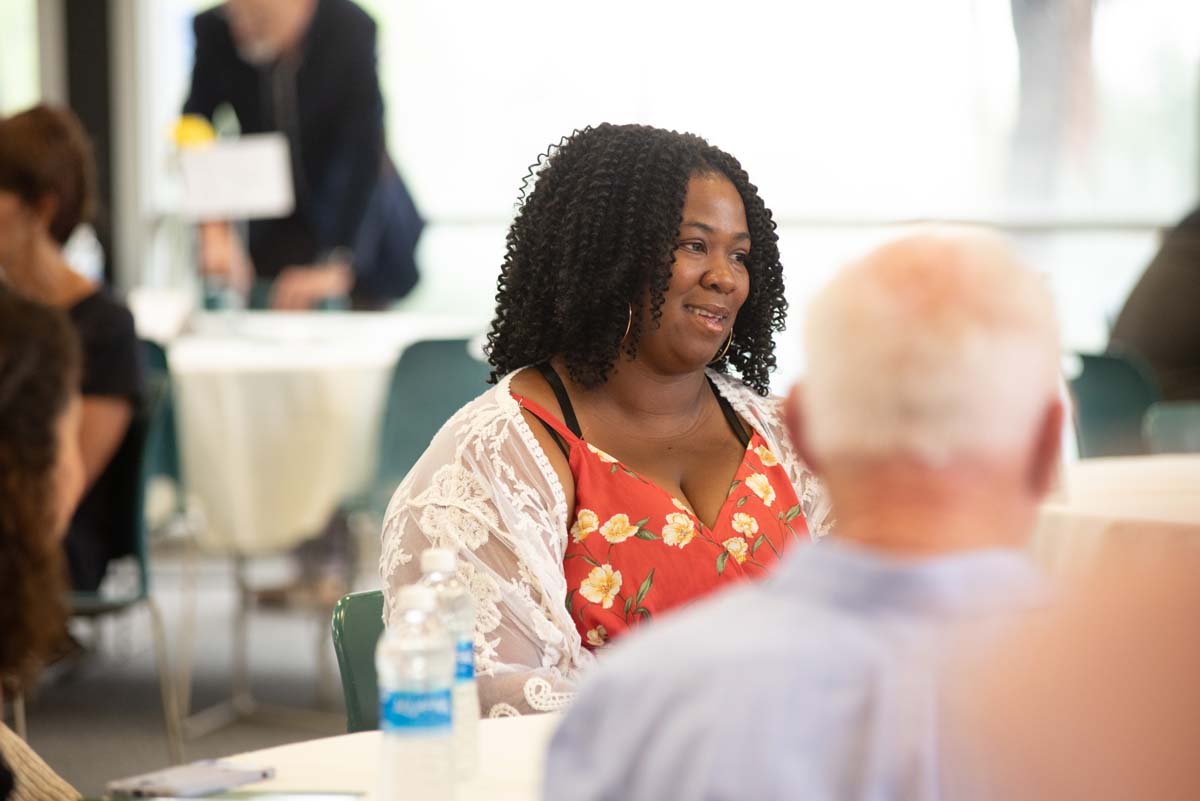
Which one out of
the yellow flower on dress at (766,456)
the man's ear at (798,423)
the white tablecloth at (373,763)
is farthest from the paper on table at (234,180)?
the man's ear at (798,423)

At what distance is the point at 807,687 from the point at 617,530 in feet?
4.53

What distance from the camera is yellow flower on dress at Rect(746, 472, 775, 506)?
7.64 feet

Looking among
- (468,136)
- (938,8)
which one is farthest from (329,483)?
(938,8)

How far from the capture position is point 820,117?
6.96 m

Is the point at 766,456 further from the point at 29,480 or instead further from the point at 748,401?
the point at 29,480

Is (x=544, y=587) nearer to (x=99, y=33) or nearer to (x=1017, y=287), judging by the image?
(x=1017, y=287)

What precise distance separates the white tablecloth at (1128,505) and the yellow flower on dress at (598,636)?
0.71 metres

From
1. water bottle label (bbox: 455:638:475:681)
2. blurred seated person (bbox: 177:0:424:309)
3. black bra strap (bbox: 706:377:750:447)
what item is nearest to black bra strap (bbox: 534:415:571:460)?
black bra strap (bbox: 706:377:750:447)

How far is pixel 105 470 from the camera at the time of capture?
3.86 metres

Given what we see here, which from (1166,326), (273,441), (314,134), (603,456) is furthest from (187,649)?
(1166,326)

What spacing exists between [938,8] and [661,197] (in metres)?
4.90

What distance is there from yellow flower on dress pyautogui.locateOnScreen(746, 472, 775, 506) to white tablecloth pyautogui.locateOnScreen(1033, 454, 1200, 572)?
0.43 meters

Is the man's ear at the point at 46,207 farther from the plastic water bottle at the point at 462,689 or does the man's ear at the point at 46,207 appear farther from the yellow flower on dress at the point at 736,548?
the plastic water bottle at the point at 462,689

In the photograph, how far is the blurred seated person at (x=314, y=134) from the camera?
22.7 feet
